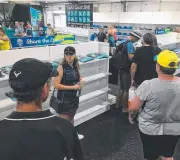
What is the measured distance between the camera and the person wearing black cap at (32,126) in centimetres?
86

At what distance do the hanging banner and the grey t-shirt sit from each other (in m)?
7.55

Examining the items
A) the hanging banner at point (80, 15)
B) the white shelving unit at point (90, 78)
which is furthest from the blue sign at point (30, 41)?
the hanging banner at point (80, 15)

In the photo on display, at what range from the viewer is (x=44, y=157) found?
0.89 meters

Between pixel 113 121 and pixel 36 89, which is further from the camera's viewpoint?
pixel 113 121

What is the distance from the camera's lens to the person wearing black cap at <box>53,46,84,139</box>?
103 inches

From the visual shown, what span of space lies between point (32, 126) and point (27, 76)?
0.71 feet

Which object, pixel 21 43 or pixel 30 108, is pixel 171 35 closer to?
pixel 21 43

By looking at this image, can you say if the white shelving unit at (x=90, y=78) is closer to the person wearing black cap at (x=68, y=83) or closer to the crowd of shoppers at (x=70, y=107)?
the crowd of shoppers at (x=70, y=107)

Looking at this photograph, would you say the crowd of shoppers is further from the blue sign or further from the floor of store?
the blue sign

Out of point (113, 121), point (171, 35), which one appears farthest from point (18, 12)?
point (113, 121)

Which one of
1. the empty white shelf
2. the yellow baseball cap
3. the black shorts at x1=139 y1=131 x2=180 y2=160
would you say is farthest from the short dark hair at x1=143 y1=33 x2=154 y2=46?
the empty white shelf

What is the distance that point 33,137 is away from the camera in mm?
877

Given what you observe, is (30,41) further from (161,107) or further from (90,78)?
(161,107)

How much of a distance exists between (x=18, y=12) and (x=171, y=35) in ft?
25.8
